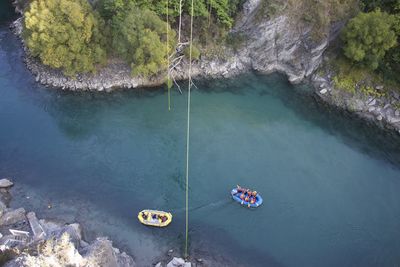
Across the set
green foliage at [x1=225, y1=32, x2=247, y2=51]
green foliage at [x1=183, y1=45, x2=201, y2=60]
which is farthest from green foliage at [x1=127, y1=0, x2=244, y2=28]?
green foliage at [x1=183, y1=45, x2=201, y2=60]

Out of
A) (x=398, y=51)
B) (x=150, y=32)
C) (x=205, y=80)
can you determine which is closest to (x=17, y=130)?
(x=150, y=32)

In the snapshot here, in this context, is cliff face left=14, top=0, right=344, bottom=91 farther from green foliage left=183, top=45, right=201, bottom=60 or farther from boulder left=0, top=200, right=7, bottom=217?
boulder left=0, top=200, right=7, bottom=217

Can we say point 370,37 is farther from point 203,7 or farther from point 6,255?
point 6,255

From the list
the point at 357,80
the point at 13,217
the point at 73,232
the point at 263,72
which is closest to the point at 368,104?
the point at 357,80

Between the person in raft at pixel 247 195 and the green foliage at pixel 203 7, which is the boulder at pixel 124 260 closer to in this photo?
the person in raft at pixel 247 195

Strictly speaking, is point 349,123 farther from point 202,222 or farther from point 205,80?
point 202,222

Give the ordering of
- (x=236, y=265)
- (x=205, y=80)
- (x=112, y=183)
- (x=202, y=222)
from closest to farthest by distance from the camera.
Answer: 1. (x=236, y=265)
2. (x=202, y=222)
3. (x=112, y=183)
4. (x=205, y=80)
